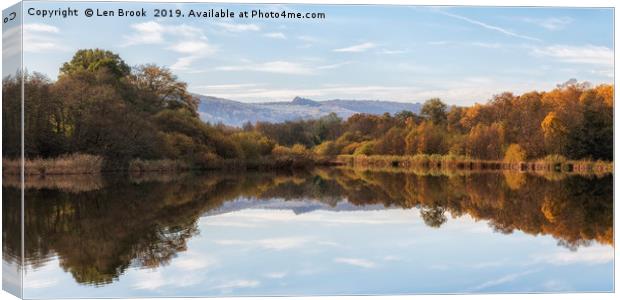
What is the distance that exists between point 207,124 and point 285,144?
33.4 inches

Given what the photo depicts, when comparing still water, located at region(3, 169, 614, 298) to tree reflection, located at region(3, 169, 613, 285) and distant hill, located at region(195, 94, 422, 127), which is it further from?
distant hill, located at region(195, 94, 422, 127)

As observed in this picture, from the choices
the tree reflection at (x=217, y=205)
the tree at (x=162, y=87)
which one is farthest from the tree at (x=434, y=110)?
the tree at (x=162, y=87)

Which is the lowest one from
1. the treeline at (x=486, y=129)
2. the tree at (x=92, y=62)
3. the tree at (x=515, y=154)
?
the tree at (x=515, y=154)

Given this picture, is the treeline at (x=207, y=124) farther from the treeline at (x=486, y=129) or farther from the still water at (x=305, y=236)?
the still water at (x=305, y=236)

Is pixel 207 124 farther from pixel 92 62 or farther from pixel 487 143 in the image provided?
pixel 487 143

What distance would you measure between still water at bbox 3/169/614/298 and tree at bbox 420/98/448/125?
2.52 ft

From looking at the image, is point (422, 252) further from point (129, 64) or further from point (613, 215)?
point (129, 64)

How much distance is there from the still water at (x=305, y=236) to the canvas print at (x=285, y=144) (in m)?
0.02

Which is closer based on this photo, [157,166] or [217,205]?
[157,166]

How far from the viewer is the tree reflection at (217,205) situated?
26.5ft

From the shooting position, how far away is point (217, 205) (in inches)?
369

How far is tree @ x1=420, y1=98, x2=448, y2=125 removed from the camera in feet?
29.7

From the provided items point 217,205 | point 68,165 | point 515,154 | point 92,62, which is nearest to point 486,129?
point 515,154

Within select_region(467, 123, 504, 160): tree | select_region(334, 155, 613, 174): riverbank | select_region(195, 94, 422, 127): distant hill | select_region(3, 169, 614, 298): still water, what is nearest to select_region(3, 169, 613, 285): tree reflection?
select_region(3, 169, 614, 298): still water
